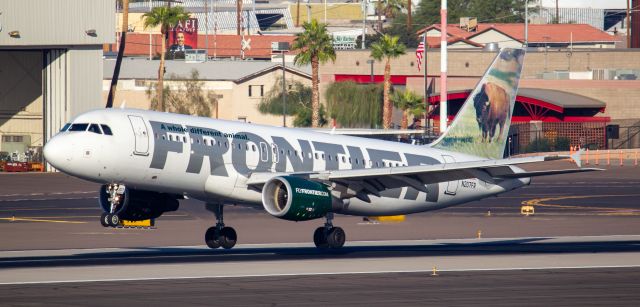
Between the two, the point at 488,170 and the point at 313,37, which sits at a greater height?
the point at 313,37

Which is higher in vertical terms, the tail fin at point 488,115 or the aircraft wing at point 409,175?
the tail fin at point 488,115

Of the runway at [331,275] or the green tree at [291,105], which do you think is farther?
the green tree at [291,105]

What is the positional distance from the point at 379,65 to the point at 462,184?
345 ft

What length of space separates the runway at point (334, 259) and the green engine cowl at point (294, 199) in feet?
5.61

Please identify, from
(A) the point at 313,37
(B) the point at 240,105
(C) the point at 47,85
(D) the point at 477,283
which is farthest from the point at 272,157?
(B) the point at 240,105

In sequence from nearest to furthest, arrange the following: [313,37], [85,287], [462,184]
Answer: [85,287] < [462,184] < [313,37]

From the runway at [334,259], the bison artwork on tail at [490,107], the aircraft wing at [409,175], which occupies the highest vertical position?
the bison artwork on tail at [490,107]

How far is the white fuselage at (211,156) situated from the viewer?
135 feet

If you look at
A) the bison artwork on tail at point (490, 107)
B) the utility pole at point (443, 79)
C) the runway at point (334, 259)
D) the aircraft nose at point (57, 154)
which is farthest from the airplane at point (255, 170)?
the utility pole at point (443, 79)

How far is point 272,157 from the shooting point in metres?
45.9

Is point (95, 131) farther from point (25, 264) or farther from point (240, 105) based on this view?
point (240, 105)

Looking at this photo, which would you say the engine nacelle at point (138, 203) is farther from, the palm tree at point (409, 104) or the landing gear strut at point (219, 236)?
the palm tree at point (409, 104)

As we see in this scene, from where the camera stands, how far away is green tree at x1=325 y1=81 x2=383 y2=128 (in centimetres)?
14762

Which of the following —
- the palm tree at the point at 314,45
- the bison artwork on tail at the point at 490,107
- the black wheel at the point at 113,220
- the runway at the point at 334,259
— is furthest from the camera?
the palm tree at the point at 314,45
